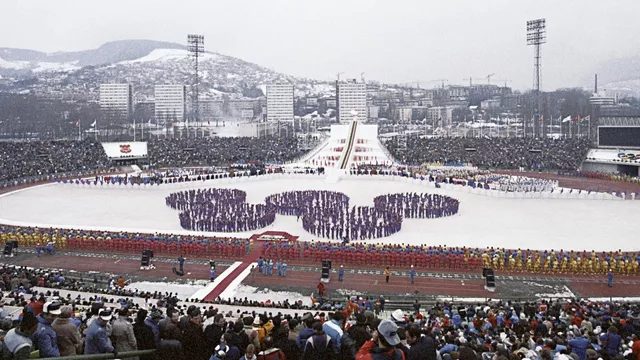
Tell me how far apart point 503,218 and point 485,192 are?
8087 millimetres

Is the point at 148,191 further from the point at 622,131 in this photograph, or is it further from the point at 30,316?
the point at 622,131

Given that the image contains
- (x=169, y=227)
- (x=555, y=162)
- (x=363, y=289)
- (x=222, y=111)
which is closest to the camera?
(x=363, y=289)

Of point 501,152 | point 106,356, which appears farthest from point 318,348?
point 501,152

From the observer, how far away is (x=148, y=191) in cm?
3809

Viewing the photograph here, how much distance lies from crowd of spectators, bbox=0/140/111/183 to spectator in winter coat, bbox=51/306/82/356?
41239 mm

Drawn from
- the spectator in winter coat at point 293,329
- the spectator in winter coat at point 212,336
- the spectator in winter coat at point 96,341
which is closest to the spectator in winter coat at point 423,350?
the spectator in winter coat at point 293,329

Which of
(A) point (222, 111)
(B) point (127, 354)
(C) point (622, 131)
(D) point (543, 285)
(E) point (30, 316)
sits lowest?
(D) point (543, 285)

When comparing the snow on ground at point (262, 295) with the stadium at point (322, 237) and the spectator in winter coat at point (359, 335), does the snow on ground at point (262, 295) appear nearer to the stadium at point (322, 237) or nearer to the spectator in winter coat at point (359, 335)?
the stadium at point (322, 237)

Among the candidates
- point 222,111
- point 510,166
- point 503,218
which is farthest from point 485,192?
point 222,111

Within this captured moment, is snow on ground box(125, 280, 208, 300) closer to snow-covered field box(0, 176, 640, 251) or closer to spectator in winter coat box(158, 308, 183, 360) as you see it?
snow-covered field box(0, 176, 640, 251)

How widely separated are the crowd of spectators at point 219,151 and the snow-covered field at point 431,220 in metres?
14.4

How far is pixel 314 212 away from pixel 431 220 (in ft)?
21.1

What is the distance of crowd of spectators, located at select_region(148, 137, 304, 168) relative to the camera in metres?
53.7

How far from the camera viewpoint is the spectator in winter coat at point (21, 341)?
4.80 m
